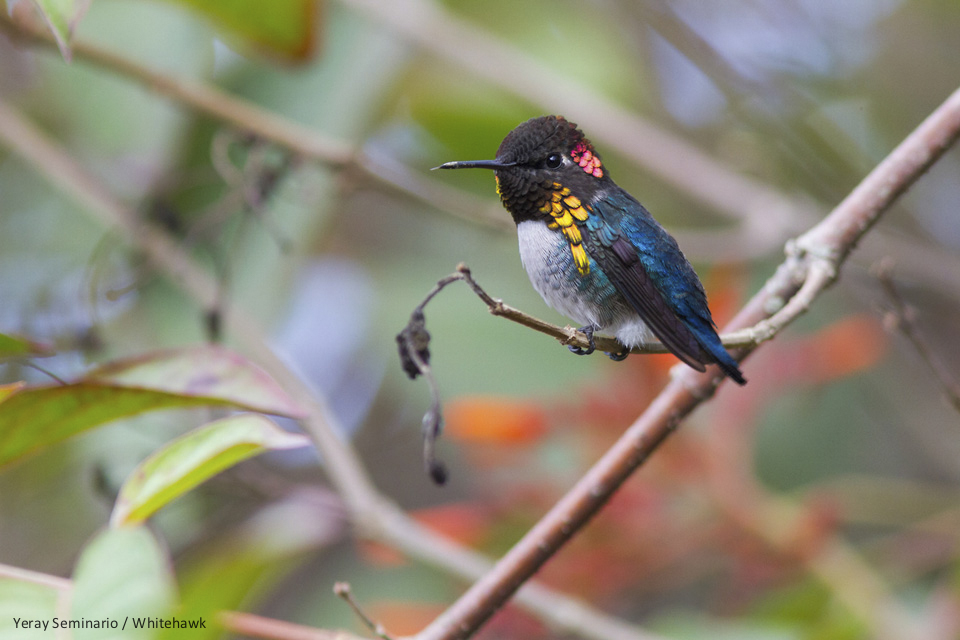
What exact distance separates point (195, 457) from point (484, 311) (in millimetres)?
2220

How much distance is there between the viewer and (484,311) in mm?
3230

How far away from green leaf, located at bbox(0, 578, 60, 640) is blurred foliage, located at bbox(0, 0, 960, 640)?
26 centimetres

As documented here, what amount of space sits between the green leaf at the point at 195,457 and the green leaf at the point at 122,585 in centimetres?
3

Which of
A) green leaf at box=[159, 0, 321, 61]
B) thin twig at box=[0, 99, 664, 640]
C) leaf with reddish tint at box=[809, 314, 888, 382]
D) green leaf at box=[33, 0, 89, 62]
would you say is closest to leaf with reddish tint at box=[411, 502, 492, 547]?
thin twig at box=[0, 99, 664, 640]

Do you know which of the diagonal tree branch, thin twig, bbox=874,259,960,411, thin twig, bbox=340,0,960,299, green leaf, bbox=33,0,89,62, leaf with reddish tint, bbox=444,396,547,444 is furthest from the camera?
thin twig, bbox=340,0,960,299

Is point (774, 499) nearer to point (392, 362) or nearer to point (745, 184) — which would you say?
point (745, 184)

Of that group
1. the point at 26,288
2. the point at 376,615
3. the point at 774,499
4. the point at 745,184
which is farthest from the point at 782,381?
the point at 26,288

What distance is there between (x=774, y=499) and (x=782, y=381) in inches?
13.9

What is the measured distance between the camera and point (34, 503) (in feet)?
8.63

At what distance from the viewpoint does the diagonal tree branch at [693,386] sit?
114 centimetres

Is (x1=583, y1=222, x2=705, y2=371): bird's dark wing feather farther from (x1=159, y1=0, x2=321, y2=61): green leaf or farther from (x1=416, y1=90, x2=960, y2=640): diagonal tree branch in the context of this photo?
(x1=159, y1=0, x2=321, y2=61): green leaf

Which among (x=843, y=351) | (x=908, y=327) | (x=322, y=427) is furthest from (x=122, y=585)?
(x=843, y=351)

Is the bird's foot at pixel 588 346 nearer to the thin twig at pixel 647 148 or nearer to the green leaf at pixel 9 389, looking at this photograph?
the green leaf at pixel 9 389

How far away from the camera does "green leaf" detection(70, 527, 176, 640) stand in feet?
3.43
